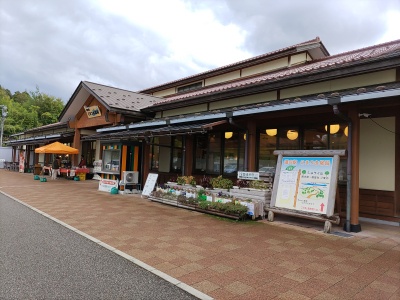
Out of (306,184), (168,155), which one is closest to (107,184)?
(168,155)

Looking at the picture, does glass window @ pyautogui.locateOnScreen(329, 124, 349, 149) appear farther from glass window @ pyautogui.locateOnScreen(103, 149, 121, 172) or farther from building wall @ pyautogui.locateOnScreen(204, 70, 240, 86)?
glass window @ pyautogui.locateOnScreen(103, 149, 121, 172)

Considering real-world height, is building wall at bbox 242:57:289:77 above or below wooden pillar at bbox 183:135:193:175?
above

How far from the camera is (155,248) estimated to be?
498 centimetres

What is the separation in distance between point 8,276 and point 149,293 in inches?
76.4

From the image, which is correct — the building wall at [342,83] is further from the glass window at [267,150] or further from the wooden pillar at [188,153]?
the wooden pillar at [188,153]

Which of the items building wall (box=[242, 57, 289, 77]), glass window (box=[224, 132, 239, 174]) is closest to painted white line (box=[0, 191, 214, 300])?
glass window (box=[224, 132, 239, 174])

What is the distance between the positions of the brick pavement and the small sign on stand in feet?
1.36

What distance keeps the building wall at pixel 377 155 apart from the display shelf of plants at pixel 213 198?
10.1ft

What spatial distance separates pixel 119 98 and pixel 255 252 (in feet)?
40.2

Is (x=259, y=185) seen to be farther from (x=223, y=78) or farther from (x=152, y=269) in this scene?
(x=223, y=78)

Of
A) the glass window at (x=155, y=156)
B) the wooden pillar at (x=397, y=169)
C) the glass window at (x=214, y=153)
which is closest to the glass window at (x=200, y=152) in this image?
the glass window at (x=214, y=153)

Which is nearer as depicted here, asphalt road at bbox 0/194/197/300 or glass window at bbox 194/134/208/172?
asphalt road at bbox 0/194/197/300

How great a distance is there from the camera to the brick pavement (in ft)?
11.7

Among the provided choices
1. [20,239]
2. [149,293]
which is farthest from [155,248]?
[20,239]
